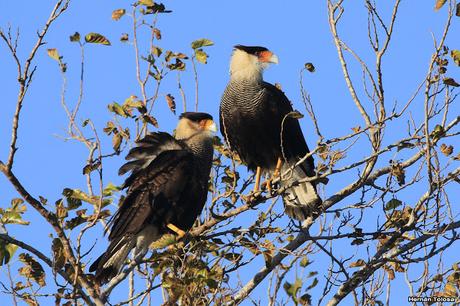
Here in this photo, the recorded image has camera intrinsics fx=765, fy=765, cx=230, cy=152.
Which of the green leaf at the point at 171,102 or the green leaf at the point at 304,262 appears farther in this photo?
the green leaf at the point at 171,102

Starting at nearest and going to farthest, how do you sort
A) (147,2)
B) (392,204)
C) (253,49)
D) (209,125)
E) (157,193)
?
(392,204), (147,2), (157,193), (209,125), (253,49)

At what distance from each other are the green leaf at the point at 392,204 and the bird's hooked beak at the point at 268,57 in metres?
2.25

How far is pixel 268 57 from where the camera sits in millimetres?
7137

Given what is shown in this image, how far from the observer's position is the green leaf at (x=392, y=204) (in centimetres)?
525

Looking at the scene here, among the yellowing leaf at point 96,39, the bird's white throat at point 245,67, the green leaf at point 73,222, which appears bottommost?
the green leaf at point 73,222

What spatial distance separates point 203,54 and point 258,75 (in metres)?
1.41

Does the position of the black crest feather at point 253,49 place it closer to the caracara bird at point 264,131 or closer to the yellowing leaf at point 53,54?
the caracara bird at point 264,131

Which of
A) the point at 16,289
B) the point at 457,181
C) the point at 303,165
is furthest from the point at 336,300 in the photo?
the point at 16,289

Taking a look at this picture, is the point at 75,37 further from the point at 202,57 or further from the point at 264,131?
the point at 264,131

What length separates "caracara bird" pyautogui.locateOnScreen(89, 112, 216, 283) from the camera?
18.9 feet

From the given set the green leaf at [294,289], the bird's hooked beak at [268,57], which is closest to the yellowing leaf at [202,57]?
the bird's hooked beak at [268,57]

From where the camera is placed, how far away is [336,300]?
5.34 meters

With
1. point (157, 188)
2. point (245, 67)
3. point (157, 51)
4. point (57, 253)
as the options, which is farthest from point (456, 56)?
point (57, 253)

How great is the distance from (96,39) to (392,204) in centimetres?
232
